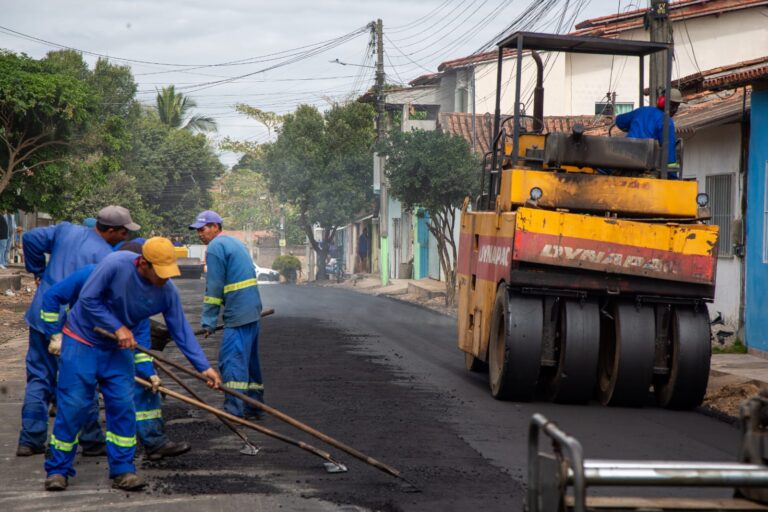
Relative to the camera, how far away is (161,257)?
6.62 metres

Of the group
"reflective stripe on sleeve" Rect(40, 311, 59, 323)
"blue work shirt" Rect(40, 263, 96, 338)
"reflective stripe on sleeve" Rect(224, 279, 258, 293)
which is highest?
"blue work shirt" Rect(40, 263, 96, 338)

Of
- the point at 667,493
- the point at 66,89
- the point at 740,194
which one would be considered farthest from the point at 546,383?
the point at 66,89

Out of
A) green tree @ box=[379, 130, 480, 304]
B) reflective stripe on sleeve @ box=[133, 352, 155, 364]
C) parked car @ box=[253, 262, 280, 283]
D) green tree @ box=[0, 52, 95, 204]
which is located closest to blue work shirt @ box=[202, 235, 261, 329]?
reflective stripe on sleeve @ box=[133, 352, 155, 364]

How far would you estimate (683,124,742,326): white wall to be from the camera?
16.9 meters

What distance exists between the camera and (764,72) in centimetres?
1386

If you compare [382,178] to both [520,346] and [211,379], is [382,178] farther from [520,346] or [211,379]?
[211,379]

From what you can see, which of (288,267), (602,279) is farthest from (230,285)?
(288,267)

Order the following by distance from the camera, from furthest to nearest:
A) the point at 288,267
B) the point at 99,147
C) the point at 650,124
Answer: the point at 288,267 < the point at 99,147 < the point at 650,124

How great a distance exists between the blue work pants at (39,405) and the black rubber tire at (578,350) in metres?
4.50

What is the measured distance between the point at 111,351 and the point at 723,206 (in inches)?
507

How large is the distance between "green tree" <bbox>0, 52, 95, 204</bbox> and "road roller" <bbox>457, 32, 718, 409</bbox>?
15.5 m

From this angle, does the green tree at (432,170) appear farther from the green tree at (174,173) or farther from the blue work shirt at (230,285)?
the green tree at (174,173)

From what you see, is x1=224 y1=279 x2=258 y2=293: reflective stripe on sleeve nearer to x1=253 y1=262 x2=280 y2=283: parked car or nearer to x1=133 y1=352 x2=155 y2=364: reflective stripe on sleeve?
x1=133 y1=352 x2=155 y2=364: reflective stripe on sleeve

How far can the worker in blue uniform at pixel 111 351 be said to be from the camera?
22.0 feet
